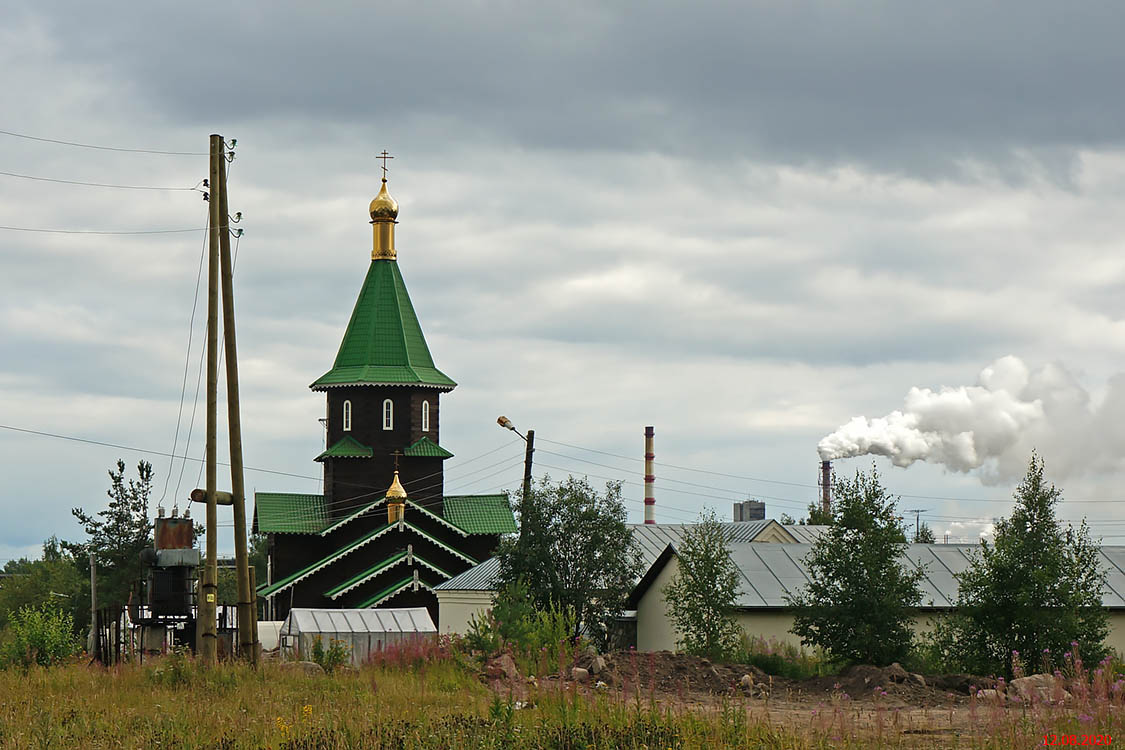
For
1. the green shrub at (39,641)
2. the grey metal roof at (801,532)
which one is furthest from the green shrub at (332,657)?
the grey metal roof at (801,532)

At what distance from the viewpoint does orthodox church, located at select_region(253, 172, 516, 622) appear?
56.3m

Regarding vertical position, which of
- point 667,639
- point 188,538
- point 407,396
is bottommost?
point 667,639

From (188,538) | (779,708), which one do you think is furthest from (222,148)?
(779,708)

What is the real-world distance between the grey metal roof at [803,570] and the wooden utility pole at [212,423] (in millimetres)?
13823

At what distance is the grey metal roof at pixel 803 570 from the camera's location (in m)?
33.5

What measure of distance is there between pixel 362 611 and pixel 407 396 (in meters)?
22.0

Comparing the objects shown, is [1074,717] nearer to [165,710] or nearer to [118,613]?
[165,710]

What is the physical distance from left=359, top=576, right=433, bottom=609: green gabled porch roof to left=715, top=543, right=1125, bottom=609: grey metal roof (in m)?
18.5

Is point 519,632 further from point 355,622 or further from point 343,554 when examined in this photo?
point 343,554

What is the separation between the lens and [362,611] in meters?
35.8

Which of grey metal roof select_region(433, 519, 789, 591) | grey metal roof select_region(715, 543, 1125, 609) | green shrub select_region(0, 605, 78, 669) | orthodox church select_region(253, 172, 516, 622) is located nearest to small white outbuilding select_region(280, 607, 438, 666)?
green shrub select_region(0, 605, 78, 669)

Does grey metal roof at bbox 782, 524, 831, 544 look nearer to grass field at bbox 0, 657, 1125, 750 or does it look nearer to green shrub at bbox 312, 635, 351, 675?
green shrub at bbox 312, 635, 351, 675

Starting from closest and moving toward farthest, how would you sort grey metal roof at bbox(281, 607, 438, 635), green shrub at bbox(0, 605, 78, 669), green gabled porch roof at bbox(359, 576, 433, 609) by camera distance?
1. green shrub at bbox(0, 605, 78, 669)
2. grey metal roof at bbox(281, 607, 438, 635)
3. green gabled porch roof at bbox(359, 576, 433, 609)

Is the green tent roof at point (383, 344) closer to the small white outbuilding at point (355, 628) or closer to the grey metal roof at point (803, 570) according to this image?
the small white outbuilding at point (355, 628)
